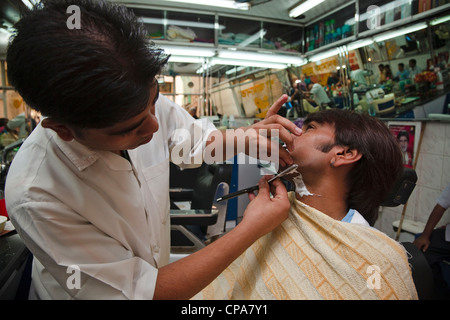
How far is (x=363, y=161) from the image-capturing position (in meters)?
1.27

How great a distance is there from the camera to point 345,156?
1242mm

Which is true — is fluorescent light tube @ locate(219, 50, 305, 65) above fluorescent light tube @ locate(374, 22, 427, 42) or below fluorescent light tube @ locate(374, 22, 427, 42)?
above

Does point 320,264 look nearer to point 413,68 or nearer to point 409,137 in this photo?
point 409,137

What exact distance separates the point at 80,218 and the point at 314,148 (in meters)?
1.02

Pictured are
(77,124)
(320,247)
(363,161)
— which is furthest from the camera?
(363,161)

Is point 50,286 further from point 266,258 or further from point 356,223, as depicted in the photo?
point 356,223

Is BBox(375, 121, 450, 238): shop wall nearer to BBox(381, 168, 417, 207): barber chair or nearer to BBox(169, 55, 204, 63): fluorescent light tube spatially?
BBox(381, 168, 417, 207): barber chair

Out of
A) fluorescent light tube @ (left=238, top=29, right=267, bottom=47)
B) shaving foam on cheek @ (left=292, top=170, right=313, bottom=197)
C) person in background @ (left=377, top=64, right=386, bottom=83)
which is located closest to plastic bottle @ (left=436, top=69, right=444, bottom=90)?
person in background @ (left=377, top=64, right=386, bottom=83)

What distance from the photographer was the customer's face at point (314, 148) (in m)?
1.27

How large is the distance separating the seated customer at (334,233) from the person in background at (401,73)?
7.89 ft

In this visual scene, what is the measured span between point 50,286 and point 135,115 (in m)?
0.60

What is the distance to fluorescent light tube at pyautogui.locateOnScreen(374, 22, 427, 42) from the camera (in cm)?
294
